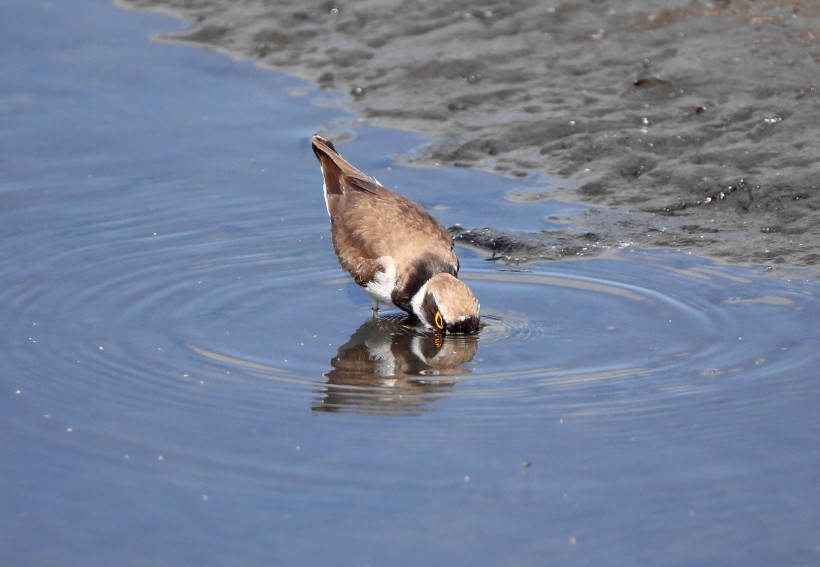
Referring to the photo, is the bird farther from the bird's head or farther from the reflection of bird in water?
the reflection of bird in water

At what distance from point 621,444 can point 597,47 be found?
8148 mm

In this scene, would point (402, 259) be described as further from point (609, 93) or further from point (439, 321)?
point (609, 93)

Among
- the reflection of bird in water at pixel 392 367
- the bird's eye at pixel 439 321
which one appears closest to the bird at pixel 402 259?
the bird's eye at pixel 439 321

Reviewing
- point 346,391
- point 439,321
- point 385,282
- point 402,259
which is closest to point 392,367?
point 439,321

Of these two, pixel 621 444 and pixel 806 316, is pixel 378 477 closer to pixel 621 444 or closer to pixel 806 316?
pixel 621 444

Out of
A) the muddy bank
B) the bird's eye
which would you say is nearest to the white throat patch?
the bird's eye

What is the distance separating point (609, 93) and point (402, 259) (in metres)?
4.77

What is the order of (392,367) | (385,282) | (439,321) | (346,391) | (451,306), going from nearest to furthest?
(346,391), (392,367), (451,306), (439,321), (385,282)

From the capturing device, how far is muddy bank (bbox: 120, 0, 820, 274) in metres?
11.2

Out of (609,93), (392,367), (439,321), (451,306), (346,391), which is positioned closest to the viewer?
(346,391)

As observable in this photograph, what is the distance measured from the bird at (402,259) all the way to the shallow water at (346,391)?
8.2 inches

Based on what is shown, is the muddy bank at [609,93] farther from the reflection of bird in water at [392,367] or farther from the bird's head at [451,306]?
the reflection of bird in water at [392,367]

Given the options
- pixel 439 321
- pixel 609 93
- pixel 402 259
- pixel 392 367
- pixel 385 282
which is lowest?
pixel 392 367

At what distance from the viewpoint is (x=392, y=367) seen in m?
8.72
